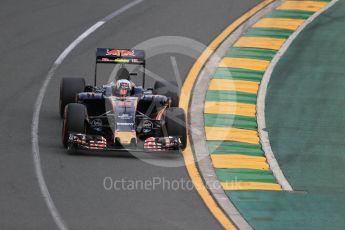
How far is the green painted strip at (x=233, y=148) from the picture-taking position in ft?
77.9

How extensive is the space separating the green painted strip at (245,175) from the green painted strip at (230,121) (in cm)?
287

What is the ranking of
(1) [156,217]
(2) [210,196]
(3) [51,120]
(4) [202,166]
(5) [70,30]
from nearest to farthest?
(1) [156,217] < (2) [210,196] < (4) [202,166] < (3) [51,120] < (5) [70,30]

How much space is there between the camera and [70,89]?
25.1m

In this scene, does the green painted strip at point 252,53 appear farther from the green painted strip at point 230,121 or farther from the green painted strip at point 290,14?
the green painted strip at point 230,121

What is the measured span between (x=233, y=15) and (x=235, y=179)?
13857 mm

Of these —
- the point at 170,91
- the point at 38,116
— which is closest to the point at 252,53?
the point at 170,91

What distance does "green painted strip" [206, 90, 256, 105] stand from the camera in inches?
1080

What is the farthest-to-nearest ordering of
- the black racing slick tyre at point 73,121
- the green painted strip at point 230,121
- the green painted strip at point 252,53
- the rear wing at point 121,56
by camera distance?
the green painted strip at point 252,53, the green painted strip at point 230,121, the rear wing at point 121,56, the black racing slick tyre at point 73,121

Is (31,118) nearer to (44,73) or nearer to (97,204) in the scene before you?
(44,73)

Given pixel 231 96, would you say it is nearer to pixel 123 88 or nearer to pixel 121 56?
pixel 121 56

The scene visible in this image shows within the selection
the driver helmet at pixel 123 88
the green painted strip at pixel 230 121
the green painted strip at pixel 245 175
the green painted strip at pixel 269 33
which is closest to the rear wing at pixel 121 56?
the driver helmet at pixel 123 88

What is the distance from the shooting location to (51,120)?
25.2 m

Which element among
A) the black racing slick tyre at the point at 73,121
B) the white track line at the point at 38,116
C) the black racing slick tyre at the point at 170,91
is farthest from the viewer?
the black racing slick tyre at the point at 170,91

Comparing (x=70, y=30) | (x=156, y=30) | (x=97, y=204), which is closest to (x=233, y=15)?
(x=156, y=30)
